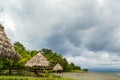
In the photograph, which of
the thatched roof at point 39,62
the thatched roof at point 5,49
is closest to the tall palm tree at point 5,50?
the thatched roof at point 5,49

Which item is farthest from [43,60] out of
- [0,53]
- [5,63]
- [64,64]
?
[64,64]

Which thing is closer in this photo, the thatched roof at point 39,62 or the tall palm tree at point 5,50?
the tall palm tree at point 5,50

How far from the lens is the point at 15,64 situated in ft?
136

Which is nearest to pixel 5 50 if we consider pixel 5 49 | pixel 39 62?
pixel 5 49

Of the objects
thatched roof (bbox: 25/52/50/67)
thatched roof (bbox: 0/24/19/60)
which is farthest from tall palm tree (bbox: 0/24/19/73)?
thatched roof (bbox: 25/52/50/67)

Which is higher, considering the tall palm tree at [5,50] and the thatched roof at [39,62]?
the thatched roof at [39,62]

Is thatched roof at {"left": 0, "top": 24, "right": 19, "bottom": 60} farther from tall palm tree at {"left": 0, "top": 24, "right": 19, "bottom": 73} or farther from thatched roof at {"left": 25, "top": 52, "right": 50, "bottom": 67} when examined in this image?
thatched roof at {"left": 25, "top": 52, "right": 50, "bottom": 67}

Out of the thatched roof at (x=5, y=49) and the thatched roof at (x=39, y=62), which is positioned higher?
the thatched roof at (x=39, y=62)

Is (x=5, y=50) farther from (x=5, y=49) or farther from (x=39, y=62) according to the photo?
(x=39, y=62)

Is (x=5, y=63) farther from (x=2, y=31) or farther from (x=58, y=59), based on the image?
(x=58, y=59)

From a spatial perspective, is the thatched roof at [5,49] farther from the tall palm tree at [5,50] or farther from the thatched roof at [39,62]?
the thatched roof at [39,62]

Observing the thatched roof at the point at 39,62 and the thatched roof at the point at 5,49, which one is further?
the thatched roof at the point at 39,62

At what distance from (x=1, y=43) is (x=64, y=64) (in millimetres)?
59876

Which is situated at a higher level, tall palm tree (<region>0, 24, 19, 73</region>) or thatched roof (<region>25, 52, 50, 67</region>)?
thatched roof (<region>25, 52, 50, 67</region>)
